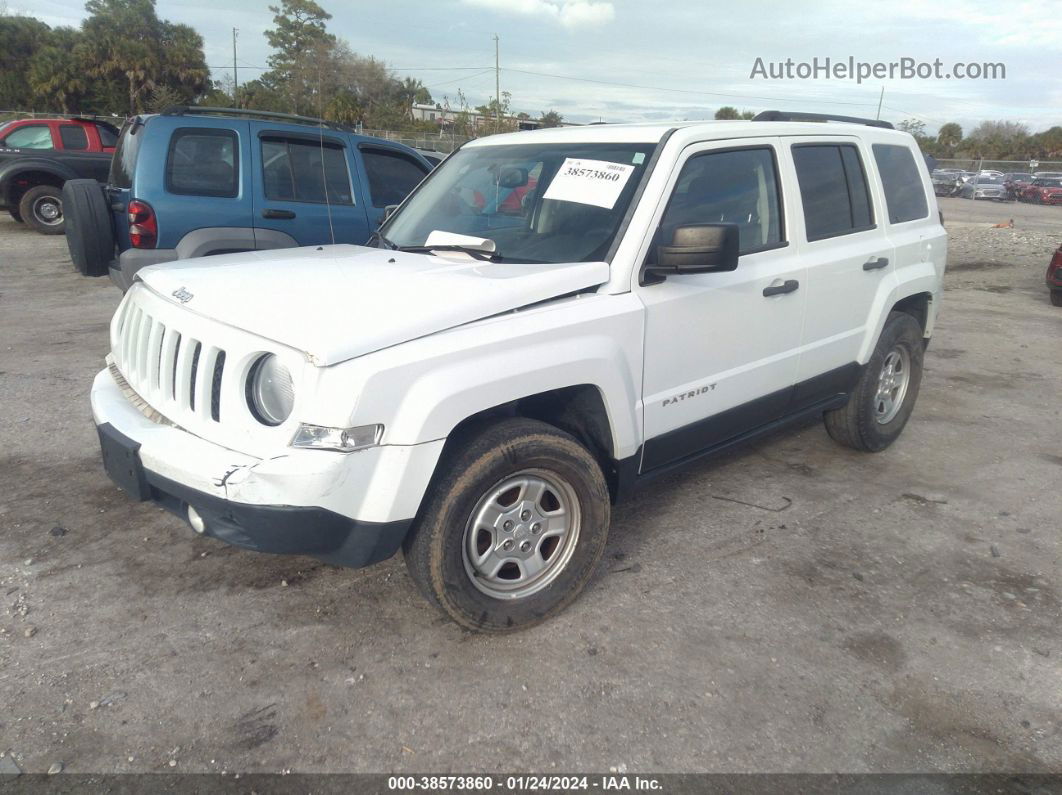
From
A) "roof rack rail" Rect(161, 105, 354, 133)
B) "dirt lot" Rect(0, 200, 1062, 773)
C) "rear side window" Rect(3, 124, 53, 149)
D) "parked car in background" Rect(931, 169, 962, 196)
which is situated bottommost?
"dirt lot" Rect(0, 200, 1062, 773)

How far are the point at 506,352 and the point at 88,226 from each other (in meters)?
4.15

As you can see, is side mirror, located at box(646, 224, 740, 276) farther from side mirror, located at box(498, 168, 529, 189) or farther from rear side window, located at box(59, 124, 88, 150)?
rear side window, located at box(59, 124, 88, 150)

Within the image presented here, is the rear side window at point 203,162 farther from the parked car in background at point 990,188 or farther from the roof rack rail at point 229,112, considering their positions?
the parked car in background at point 990,188

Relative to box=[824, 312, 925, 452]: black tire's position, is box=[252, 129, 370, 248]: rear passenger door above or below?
above

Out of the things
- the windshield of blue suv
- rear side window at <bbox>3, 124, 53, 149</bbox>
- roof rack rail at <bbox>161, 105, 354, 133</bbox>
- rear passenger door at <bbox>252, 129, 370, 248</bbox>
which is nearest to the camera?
the windshield of blue suv

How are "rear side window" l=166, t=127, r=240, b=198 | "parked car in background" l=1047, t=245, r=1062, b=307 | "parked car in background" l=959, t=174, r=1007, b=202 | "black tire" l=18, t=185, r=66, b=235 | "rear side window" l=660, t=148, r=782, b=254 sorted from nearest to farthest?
"rear side window" l=660, t=148, r=782, b=254, "rear side window" l=166, t=127, r=240, b=198, "parked car in background" l=1047, t=245, r=1062, b=307, "black tire" l=18, t=185, r=66, b=235, "parked car in background" l=959, t=174, r=1007, b=202

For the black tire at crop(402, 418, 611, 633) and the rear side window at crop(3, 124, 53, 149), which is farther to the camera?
the rear side window at crop(3, 124, 53, 149)

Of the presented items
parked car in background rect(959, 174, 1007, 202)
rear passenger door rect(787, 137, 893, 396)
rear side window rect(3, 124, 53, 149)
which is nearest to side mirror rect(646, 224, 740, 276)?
rear passenger door rect(787, 137, 893, 396)

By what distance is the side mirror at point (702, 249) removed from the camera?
2.96 meters

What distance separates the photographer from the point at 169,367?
2.83 metres

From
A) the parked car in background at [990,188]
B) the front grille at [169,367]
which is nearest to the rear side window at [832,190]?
the front grille at [169,367]

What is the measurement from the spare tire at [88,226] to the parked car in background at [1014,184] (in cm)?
3729

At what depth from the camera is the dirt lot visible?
2447mm

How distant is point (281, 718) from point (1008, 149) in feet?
207
